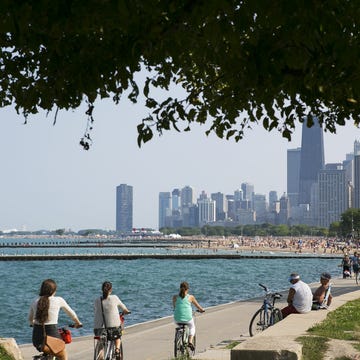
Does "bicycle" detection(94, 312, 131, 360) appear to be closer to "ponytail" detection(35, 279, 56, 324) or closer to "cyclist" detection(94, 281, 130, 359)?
"cyclist" detection(94, 281, 130, 359)

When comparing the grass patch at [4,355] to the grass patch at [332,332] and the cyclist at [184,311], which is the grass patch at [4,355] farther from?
the grass patch at [332,332]

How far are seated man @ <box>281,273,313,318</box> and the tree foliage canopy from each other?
745 centimetres

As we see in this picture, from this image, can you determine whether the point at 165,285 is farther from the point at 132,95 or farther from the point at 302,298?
the point at 132,95

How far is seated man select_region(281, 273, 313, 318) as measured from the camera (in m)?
15.8

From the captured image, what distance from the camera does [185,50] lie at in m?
7.08

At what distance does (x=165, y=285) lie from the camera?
64.7 metres

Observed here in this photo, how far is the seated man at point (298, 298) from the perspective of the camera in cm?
1583

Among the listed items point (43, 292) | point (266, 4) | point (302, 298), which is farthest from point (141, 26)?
point (302, 298)

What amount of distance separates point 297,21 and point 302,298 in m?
10.8

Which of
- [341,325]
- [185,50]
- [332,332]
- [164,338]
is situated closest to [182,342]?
[332,332]

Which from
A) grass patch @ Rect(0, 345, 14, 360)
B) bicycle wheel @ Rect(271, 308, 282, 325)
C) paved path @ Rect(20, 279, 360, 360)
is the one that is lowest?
paved path @ Rect(20, 279, 360, 360)

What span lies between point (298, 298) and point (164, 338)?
484 cm

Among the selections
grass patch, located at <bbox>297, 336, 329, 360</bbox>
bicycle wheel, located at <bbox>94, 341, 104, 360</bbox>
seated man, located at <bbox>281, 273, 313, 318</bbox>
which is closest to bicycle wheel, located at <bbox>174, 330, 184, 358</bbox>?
bicycle wheel, located at <bbox>94, 341, 104, 360</bbox>

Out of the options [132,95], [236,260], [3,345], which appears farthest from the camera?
[236,260]
